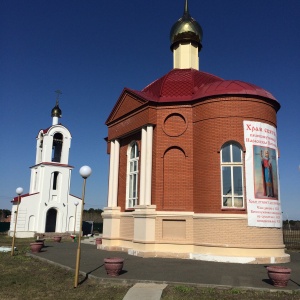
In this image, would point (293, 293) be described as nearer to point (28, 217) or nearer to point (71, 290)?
point (71, 290)

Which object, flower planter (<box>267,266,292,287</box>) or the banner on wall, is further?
the banner on wall

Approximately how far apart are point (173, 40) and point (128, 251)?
1378 cm

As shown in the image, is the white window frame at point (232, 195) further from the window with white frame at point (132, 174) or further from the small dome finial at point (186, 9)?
the small dome finial at point (186, 9)

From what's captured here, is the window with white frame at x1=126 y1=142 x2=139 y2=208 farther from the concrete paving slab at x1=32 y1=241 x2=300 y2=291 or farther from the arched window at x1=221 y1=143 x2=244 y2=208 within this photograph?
the concrete paving slab at x1=32 y1=241 x2=300 y2=291

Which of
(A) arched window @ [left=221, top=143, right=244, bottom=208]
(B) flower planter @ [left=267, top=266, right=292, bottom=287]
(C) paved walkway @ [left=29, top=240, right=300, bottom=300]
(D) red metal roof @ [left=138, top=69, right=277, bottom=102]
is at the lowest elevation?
(C) paved walkway @ [left=29, top=240, right=300, bottom=300]

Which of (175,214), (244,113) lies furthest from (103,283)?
(244,113)

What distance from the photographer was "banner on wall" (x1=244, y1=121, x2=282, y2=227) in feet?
45.9

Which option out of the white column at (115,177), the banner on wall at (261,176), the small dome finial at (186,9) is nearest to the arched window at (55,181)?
the white column at (115,177)

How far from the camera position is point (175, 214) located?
1509cm

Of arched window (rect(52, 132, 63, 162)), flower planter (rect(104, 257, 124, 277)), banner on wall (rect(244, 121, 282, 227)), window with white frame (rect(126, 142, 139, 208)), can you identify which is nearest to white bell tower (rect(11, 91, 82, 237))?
arched window (rect(52, 132, 63, 162))

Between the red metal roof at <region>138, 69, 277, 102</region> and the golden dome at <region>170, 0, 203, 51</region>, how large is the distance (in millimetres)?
4221

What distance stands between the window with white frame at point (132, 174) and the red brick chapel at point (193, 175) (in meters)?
→ 0.07

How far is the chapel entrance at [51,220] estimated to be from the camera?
1563 inches

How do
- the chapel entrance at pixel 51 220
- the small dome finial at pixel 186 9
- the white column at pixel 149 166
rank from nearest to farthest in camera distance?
the white column at pixel 149 166 → the small dome finial at pixel 186 9 → the chapel entrance at pixel 51 220
